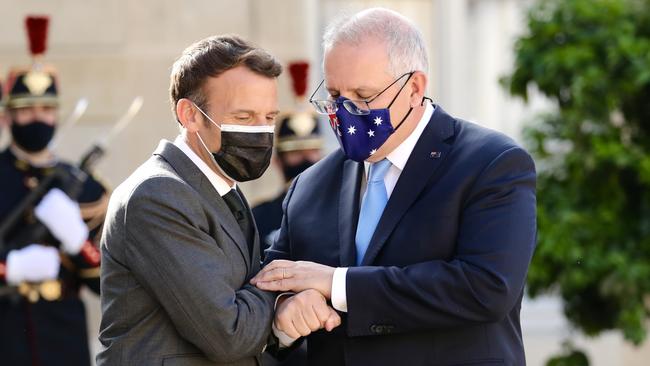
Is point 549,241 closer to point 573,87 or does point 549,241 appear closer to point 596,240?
point 596,240

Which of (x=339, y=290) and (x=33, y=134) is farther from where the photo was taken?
(x=33, y=134)

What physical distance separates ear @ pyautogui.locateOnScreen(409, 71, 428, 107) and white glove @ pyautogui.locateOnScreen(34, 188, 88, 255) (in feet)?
10.0

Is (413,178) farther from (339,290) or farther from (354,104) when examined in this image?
(339,290)

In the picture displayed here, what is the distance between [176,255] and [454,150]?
2.90ft

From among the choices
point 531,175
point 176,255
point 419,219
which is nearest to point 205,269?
point 176,255

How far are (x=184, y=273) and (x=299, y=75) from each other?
4.02m

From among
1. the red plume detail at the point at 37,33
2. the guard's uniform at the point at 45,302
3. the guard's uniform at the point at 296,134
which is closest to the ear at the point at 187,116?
the guard's uniform at the point at 45,302

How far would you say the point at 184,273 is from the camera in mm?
3391

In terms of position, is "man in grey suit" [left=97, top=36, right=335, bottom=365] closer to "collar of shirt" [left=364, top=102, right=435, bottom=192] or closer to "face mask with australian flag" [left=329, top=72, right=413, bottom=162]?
"face mask with australian flag" [left=329, top=72, right=413, bottom=162]

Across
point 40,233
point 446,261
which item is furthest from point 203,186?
point 40,233

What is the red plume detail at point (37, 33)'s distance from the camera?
6.66 m

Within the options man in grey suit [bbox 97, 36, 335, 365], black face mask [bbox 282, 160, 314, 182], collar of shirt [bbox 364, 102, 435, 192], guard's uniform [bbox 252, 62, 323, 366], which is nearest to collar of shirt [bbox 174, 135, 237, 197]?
man in grey suit [bbox 97, 36, 335, 365]

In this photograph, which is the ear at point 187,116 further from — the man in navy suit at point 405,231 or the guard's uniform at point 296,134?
the guard's uniform at point 296,134

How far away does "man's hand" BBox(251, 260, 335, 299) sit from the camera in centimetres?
363
